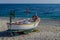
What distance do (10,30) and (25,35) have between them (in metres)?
1.57

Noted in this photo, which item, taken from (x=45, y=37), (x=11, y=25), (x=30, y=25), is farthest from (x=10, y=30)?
(x=45, y=37)

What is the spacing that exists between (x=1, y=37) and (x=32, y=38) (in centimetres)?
278

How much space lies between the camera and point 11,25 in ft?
63.7

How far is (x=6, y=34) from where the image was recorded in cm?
2062

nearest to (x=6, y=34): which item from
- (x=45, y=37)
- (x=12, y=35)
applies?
(x=12, y=35)

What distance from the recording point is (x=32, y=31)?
21922mm

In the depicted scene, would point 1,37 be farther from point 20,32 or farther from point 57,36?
point 57,36

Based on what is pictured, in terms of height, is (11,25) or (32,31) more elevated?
(11,25)

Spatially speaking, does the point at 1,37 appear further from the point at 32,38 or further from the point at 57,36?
the point at 57,36

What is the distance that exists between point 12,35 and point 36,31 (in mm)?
3141

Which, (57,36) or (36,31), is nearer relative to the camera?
(57,36)

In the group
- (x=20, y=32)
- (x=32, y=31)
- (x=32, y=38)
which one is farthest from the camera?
(x=32, y=31)

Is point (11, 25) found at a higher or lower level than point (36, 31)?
higher

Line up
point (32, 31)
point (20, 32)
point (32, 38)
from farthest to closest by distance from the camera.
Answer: point (32, 31)
point (20, 32)
point (32, 38)
